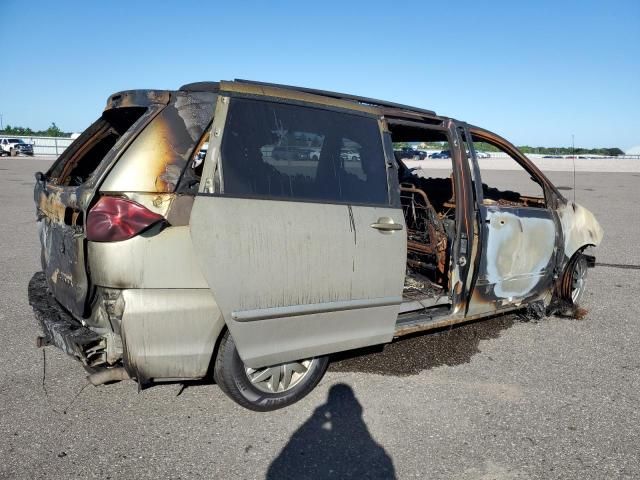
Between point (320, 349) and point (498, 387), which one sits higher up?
point (320, 349)

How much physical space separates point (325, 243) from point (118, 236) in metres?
1.17

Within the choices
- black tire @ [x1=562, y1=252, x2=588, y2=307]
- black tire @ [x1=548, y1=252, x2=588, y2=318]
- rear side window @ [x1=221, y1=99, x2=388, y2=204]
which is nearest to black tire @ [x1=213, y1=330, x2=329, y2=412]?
rear side window @ [x1=221, y1=99, x2=388, y2=204]

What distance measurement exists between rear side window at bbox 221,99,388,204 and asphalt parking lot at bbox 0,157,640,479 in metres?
1.39

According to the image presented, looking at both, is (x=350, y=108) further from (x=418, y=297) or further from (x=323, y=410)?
(x=323, y=410)

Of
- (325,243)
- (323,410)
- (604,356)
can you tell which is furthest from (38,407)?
(604,356)

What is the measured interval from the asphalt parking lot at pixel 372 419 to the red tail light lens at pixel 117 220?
1210 millimetres

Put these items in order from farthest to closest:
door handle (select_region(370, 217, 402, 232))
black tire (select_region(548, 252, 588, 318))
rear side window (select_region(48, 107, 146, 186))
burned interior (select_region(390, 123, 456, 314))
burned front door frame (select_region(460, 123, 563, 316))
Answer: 1. black tire (select_region(548, 252, 588, 318))
2. burned interior (select_region(390, 123, 456, 314))
3. burned front door frame (select_region(460, 123, 563, 316))
4. rear side window (select_region(48, 107, 146, 186))
5. door handle (select_region(370, 217, 402, 232))

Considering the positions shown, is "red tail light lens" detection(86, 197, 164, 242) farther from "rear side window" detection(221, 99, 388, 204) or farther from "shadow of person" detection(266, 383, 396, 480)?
"shadow of person" detection(266, 383, 396, 480)

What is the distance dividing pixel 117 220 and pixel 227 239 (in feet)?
1.84

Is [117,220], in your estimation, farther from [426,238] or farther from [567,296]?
[567,296]

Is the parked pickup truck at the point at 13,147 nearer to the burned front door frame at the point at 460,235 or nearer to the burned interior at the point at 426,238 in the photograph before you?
the burned interior at the point at 426,238

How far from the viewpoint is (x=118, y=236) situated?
2607 mm

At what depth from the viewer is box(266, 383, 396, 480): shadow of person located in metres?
2.75

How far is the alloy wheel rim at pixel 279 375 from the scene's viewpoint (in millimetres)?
3220
